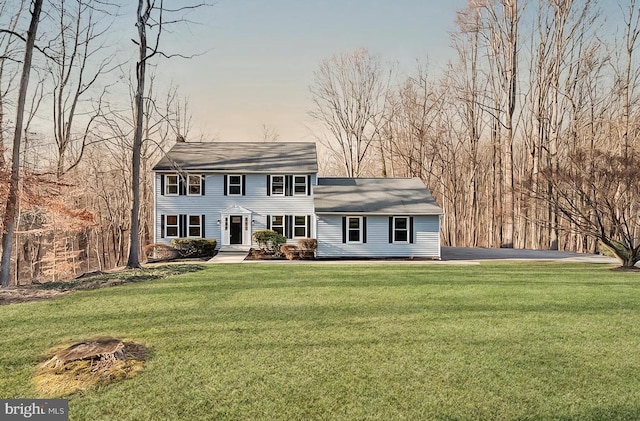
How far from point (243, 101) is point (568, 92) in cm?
2129

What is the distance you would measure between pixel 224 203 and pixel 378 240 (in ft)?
27.1

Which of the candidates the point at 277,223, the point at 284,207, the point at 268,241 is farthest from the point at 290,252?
the point at 284,207

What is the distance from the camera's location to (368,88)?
33781 mm

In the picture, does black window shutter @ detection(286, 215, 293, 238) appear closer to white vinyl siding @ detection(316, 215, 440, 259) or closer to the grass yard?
white vinyl siding @ detection(316, 215, 440, 259)

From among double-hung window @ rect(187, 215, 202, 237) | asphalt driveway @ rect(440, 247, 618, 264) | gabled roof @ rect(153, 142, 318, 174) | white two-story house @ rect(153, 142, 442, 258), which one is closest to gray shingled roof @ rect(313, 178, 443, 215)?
white two-story house @ rect(153, 142, 442, 258)

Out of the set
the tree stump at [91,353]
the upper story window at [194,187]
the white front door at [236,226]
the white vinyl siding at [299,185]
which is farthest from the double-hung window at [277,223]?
the tree stump at [91,353]

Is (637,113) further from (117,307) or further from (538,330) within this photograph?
(117,307)

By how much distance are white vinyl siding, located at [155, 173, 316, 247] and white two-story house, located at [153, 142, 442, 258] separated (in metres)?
0.05

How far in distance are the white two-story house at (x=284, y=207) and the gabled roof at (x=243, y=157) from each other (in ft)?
0.18

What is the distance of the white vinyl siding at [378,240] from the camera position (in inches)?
781

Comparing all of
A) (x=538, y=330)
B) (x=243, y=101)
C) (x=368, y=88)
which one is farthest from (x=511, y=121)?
(x=538, y=330)

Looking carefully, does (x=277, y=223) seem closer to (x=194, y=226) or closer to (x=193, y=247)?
(x=194, y=226)

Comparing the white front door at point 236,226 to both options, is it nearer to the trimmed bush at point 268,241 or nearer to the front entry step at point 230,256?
the front entry step at point 230,256

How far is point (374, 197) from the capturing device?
21406 mm
